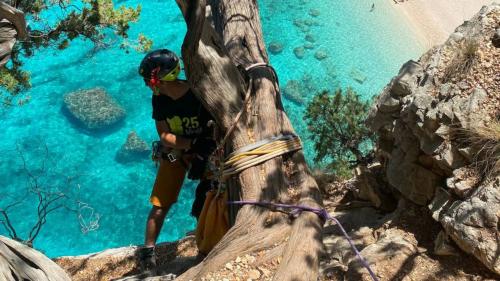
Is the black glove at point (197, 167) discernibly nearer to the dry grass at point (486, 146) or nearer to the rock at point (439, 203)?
the rock at point (439, 203)

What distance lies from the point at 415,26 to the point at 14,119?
1431cm

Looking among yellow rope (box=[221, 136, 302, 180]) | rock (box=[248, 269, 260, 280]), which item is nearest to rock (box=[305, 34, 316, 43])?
yellow rope (box=[221, 136, 302, 180])

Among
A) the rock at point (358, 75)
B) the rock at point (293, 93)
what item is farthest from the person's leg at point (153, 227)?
the rock at point (358, 75)

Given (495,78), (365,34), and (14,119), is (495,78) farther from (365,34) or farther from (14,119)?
(14,119)

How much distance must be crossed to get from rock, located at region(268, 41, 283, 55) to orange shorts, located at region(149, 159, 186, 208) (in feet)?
45.1

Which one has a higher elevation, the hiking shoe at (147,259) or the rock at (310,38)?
the rock at (310,38)

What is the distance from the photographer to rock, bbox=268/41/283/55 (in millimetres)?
16734

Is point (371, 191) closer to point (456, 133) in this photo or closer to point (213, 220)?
point (456, 133)

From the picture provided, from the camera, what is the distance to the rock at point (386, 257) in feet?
9.85

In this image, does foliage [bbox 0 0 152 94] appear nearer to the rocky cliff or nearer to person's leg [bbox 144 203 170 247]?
person's leg [bbox 144 203 170 247]

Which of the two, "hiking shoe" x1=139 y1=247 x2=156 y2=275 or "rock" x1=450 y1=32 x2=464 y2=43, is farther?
"rock" x1=450 y1=32 x2=464 y2=43

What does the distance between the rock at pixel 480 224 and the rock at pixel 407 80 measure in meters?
1.36

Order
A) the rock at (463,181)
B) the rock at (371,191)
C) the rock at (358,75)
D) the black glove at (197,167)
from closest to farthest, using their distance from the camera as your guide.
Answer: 1. the rock at (463,181)
2. the black glove at (197,167)
3. the rock at (371,191)
4. the rock at (358,75)

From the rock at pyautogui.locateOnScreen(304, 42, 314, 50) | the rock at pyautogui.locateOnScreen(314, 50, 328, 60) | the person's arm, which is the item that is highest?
the rock at pyautogui.locateOnScreen(304, 42, 314, 50)
